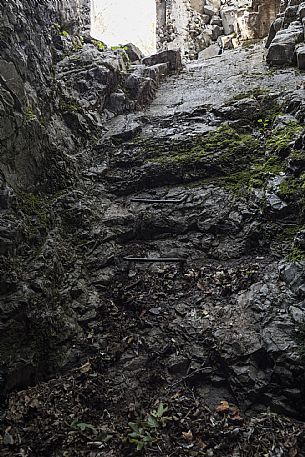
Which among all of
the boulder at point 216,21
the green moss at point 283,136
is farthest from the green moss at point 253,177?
the boulder at point 216,21

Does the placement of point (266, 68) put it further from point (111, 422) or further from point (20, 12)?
point (111, 422)

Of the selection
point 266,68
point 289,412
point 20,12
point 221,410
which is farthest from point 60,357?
point 266,68

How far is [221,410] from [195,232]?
2.46 m

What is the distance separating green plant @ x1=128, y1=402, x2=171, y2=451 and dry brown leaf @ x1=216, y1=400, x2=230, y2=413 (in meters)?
0.46

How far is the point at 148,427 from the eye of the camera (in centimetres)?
294

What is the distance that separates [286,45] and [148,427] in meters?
8.90

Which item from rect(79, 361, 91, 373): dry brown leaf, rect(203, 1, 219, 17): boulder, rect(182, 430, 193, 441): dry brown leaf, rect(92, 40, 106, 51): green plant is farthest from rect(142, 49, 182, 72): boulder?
rect(182, 430, 193, 441): dry brown leaf

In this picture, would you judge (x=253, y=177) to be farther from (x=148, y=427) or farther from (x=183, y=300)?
(x=148, y=427)

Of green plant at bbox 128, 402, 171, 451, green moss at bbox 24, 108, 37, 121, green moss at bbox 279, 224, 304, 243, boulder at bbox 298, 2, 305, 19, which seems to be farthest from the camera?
boulder at bbox 298, 2, 305, 19

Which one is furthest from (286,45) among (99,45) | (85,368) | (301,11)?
(85,368)

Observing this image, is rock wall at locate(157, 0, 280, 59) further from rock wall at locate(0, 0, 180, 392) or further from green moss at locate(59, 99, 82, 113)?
green moss at locate(59, 99, 82, 113)

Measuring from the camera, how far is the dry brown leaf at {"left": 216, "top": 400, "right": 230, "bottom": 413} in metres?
3.04

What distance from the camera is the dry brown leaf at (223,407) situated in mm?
3041

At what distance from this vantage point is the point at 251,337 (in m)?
3.43
